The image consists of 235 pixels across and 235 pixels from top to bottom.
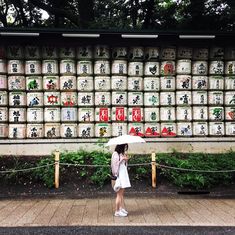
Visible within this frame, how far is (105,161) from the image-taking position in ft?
43.5

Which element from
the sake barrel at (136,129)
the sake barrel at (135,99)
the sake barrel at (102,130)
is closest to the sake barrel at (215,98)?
the sake barrel at (135,99)

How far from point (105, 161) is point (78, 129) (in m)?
1.77

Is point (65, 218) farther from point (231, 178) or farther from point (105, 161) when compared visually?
point (231, 178)

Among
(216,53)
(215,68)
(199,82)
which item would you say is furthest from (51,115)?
(216,53)

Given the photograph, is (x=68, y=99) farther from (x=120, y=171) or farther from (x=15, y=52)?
(x=120, y=171)

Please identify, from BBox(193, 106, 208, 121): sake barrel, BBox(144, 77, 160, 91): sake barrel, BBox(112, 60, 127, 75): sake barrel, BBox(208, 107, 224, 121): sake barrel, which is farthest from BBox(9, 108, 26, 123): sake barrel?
BBox(208, 107, 224, 121): sake barrel

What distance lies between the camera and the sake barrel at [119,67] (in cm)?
1438

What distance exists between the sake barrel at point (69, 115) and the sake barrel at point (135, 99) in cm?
203

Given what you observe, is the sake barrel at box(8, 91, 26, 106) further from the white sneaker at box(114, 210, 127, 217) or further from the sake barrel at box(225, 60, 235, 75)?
the sake barrel at box(225, 60, 235, 75)

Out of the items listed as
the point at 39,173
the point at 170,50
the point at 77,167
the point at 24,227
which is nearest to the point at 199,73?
the point at 170,50

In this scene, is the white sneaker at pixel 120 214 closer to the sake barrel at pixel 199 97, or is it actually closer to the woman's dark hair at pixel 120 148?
the woman's dark hair at pixel 120 148

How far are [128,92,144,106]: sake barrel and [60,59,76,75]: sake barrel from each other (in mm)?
2255

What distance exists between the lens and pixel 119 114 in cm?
1433

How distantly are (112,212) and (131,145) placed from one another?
4.75m
